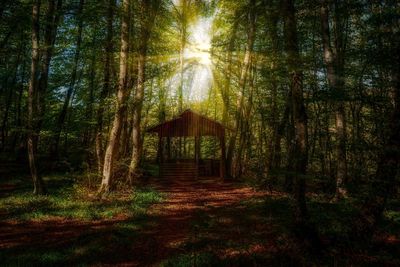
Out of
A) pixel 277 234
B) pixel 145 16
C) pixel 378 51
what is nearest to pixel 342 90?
pixel 378 51

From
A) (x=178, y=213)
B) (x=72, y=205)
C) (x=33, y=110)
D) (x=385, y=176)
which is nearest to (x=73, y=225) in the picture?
(x=72, y=205)

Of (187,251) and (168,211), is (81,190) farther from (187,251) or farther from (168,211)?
(187,251)

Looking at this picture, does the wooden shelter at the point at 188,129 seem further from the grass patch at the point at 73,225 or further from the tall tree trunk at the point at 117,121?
the tall tree trunk at the point at 117,121

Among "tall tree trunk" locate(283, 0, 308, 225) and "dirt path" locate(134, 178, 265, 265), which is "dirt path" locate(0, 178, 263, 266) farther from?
"tall tree trunk" locate(283, 0, 308, 225)

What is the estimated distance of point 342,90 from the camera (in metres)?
7.15

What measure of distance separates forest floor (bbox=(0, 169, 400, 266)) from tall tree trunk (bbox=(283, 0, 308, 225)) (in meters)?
0.83

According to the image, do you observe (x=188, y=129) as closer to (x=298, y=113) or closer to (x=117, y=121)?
(x=117, y=121)

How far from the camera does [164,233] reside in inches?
319

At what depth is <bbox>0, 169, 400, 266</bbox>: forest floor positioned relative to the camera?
6207mm

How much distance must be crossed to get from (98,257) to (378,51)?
25.7 feet

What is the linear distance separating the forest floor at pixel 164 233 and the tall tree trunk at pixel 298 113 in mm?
826

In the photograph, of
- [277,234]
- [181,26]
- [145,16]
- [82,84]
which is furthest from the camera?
[82,84]

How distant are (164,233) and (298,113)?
5.01 m

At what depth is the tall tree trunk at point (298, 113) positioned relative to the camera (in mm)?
6789
